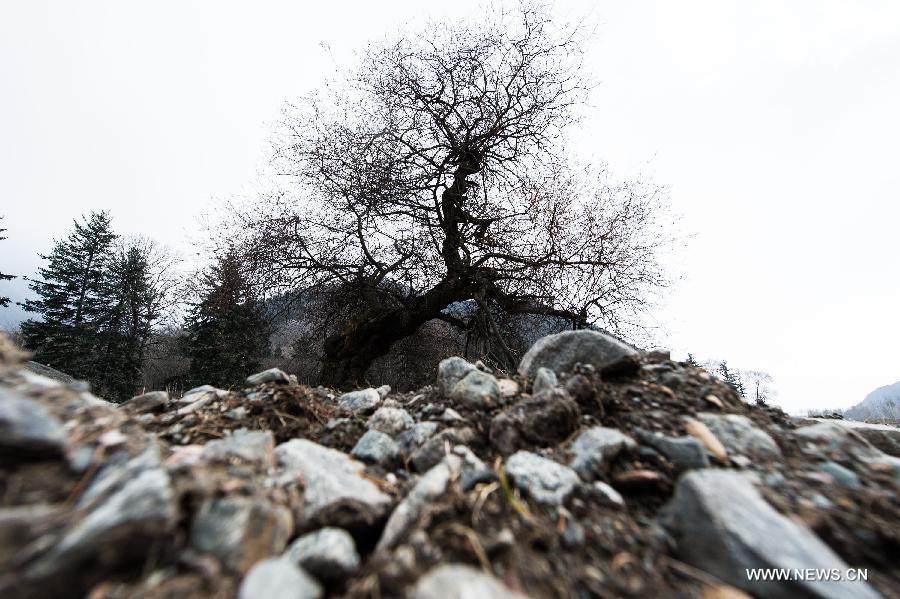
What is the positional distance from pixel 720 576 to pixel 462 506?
2.45 feet

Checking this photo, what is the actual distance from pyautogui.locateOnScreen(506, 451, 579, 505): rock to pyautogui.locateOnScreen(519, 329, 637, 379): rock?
→ 105 cm

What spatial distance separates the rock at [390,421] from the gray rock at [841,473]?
6.28 ft

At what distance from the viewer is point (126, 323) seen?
22.0 m

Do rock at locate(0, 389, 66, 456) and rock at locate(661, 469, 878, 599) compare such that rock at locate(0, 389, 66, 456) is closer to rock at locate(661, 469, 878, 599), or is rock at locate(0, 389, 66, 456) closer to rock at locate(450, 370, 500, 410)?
rock at locate(450, 370, 500, 410)

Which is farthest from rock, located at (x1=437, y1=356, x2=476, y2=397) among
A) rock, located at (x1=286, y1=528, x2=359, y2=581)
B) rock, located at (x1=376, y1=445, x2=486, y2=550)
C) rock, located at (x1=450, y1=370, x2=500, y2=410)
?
rock, located at (x1=286, y1=528, x2=359, y2=581)

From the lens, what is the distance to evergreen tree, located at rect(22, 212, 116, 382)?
19844 mm

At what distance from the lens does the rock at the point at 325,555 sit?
0.89 m

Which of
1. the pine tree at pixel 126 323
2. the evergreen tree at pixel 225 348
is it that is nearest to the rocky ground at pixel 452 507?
the evergreen tree at pixel 225 348

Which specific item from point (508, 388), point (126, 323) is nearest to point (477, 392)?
point (508, 388)

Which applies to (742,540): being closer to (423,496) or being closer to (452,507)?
(452,507)

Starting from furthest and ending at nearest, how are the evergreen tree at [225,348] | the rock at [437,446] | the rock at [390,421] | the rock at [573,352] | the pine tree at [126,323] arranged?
A: the pine tree at [126,323]
the evergreen tree at [225,348]
the rock at [573,352]
the rock at [390,421]
the rock at [437,446]

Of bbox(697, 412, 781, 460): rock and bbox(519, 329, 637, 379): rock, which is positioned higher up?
bbox(519, 329, 637, 379): rock

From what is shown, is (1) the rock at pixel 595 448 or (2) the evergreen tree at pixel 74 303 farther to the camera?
(2) the evergreen tree at pixel 74 303

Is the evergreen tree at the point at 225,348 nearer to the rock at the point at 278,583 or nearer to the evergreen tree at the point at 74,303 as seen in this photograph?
the evergreen tree at the point at 74,303
